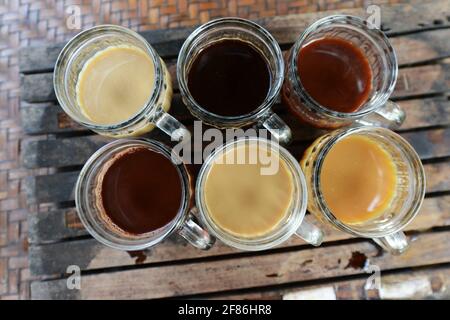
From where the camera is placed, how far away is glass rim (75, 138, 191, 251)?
29.4 inches

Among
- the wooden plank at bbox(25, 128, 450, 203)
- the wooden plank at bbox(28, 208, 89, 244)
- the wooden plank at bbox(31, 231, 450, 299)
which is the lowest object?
the wooden plank at bbox(31, 231, 450, 299)

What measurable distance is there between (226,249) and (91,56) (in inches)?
19.4

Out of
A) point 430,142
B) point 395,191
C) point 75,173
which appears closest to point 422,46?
point 430,142

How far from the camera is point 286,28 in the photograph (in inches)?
36.4

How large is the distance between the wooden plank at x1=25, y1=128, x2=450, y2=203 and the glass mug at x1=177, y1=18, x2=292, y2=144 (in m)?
0.32

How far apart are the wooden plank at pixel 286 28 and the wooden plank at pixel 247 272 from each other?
0.47 meters

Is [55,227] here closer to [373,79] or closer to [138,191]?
[138,191]

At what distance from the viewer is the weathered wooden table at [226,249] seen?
893 millimetres

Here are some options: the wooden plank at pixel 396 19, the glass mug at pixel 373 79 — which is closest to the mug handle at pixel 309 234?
the glass mug at pixel 373 79

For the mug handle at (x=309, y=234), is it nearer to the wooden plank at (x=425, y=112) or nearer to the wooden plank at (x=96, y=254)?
the wooden plank at (x=96, y=254)

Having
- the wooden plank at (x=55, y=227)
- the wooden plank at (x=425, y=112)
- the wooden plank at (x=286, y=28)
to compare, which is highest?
the wooden plank at (x=286, y=28)

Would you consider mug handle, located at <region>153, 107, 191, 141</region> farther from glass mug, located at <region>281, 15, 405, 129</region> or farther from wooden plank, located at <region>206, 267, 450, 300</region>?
wooden plank, located at <region>206, 267, 450, 300</region>

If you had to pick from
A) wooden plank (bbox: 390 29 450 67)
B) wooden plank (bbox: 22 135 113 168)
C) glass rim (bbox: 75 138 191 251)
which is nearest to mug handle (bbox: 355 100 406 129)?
wooden plank (bbox: 390 29 450 67)

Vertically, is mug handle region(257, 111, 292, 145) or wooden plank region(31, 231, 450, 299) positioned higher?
mug handle region(257, 111, 292, 145)
